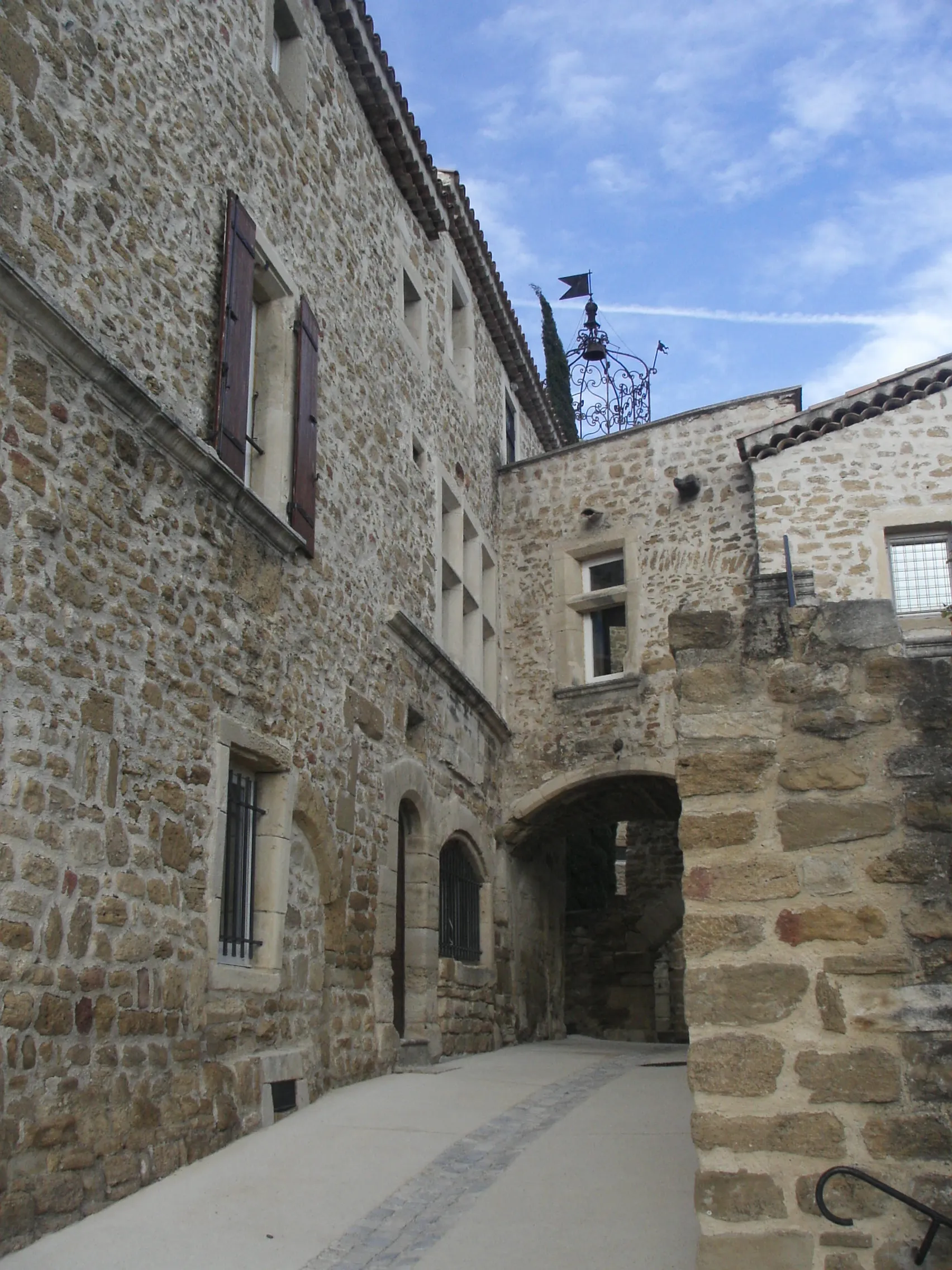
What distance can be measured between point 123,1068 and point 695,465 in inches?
352

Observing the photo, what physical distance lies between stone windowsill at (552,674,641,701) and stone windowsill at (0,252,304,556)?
5248mm

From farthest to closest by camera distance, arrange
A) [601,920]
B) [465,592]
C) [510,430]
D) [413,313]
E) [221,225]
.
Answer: [601,920], [510,430], [465,592], [413,313], [221,225]

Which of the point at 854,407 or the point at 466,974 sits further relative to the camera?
the point at 854,407

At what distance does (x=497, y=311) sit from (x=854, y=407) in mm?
4363

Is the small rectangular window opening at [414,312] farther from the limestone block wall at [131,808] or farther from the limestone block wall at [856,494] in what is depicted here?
the limestone block wall at [131,808]

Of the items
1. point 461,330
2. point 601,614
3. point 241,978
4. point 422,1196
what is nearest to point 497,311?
point 461,330

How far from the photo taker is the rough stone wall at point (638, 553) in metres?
11.8

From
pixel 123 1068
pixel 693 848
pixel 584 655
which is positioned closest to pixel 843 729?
pixel 693 848

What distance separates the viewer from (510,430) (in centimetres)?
1452

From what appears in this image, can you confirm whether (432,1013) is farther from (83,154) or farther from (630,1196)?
(83,154)

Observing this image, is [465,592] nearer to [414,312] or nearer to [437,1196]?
[414,312]

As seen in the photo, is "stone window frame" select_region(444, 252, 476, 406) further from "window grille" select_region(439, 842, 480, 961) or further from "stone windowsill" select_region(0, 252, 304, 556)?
"stone windowsill" select_region(0, 252, 304, 556)

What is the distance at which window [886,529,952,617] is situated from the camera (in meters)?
10.5

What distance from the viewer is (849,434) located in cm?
1111
